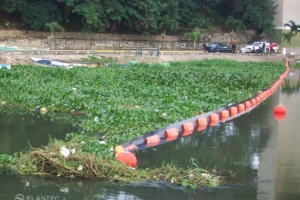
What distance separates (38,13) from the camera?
4025 centimetres

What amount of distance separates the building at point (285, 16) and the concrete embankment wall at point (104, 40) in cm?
308

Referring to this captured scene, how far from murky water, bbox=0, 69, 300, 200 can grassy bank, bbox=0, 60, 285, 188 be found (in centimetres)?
34

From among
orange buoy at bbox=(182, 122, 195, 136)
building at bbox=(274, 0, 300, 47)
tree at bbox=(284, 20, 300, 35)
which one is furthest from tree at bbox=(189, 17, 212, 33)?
orange buoy at bbox=(182, 122, 195, 136)

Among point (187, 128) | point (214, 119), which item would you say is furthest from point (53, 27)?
point (187, 128)

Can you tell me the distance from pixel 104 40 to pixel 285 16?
1977 cm

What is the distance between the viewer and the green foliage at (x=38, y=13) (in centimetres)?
3997

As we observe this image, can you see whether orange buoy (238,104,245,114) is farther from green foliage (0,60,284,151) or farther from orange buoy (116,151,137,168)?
orange buoy (116,151,137,168)

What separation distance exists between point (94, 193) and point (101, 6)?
34.6 meters

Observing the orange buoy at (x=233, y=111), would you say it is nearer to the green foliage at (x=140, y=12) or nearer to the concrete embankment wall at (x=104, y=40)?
the concrete embankment wall at (x=104, y=40)

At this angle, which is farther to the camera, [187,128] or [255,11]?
[255,11]

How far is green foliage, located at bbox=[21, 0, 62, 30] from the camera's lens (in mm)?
39969

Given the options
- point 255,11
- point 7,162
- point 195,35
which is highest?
point 255,11

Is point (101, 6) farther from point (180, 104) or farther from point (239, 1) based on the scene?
point (180, 104)

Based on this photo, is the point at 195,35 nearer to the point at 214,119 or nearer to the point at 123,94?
the point at 123,94
